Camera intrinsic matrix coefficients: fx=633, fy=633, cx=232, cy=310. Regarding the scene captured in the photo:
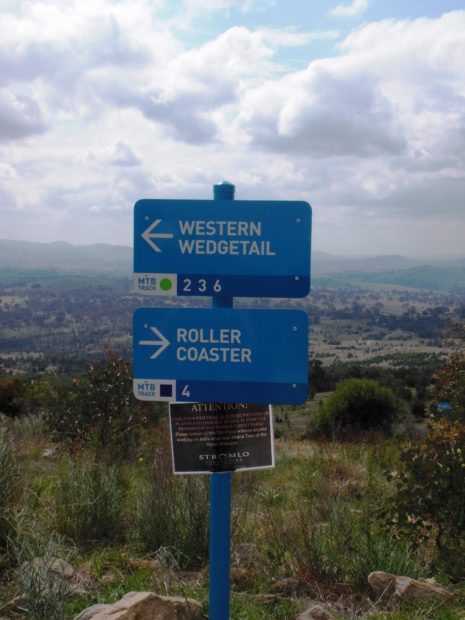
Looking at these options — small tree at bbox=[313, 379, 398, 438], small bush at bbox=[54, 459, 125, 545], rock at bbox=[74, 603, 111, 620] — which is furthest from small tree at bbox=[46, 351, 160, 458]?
small tree at bbox=[313, 379, 398, 438]

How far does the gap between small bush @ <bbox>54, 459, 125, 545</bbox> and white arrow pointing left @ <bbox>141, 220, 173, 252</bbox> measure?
2.13 m

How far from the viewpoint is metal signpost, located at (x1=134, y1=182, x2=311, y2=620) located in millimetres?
2619

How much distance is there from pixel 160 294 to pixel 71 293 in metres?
79.3

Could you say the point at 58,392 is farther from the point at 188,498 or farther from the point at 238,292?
the point at 238,292

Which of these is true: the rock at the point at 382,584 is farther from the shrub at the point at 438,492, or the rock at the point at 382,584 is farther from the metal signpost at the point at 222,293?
the metal signpost at the point at 222,293

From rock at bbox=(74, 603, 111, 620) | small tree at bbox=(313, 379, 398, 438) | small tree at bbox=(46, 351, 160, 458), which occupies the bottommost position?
small tree at bbox=(313, 379, 398, 438)

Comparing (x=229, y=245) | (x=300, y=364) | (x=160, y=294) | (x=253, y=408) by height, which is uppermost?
(x=229, y=245)

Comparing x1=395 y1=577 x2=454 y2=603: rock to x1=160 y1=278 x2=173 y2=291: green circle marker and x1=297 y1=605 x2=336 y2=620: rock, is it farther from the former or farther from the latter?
x1=160 y1=278 x2=173 y2=291: green circle marker

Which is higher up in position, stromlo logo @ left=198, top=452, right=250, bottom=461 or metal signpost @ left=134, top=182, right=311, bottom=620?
metal signpost @ left=134, top=182, right=311, bottom=620

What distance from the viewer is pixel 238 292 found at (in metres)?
2.64

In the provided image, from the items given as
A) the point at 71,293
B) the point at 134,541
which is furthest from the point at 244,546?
the point at 71,293

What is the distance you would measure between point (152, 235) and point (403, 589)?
2171 mm

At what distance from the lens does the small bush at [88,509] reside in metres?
4.14

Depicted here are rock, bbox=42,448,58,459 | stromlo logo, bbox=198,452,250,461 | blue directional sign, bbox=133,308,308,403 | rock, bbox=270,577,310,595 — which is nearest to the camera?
blue directional sign, bbox=133,308,308,403
